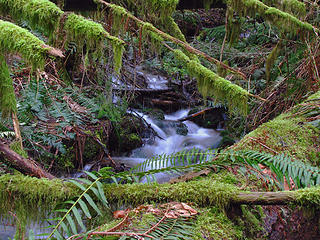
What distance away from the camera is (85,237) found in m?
1.12

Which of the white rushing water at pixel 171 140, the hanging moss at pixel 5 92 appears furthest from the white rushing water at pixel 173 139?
the hanging moss at pixel 5 92

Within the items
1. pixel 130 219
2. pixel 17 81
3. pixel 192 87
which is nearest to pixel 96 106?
pixel 17 81

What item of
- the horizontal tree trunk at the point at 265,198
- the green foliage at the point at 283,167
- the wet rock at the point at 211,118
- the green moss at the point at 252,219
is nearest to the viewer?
the horizontal tree trunk at the point at 265,198

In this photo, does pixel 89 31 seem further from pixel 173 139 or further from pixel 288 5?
pixel 173 139

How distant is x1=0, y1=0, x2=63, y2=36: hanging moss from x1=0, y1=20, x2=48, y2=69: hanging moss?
13.3 inches

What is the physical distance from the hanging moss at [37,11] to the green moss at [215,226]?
4.79 feet

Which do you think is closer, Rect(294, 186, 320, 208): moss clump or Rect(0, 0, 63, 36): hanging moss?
Rect(294, 186, 320, 208): moss clump

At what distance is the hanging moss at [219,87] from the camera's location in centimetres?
214

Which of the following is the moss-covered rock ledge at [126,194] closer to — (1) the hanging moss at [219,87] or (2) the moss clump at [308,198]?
(2) the moss clump at [308,198]

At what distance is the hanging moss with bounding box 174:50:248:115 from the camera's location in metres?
2.14

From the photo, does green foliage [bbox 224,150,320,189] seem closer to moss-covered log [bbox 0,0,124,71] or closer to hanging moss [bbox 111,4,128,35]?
moss-covered log [bbox 0,0,124,71]

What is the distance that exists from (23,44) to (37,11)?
544 mm

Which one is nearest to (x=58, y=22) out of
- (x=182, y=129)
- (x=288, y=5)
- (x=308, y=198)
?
(x=308, y=198)

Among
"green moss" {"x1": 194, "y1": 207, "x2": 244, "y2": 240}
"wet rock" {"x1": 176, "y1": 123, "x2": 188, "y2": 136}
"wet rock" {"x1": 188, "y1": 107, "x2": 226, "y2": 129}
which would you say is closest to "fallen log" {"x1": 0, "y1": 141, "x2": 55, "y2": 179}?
"green moss" {"x1": 194, "y1": 207, "x2": 244, "y2": 240}
